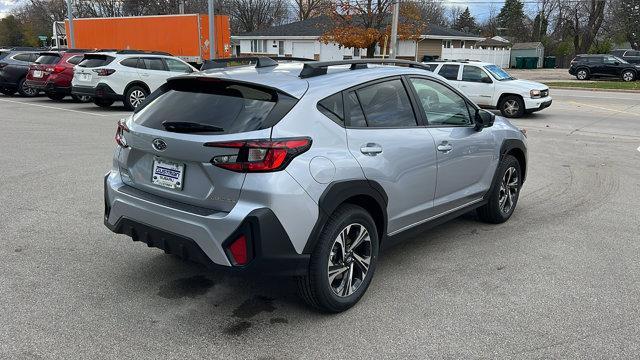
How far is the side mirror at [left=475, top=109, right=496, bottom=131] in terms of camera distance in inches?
195

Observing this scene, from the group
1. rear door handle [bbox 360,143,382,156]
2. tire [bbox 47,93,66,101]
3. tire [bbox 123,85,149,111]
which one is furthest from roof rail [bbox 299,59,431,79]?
tire [bbox 47,93,66,101]

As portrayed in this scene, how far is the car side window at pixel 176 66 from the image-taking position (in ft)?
53.5

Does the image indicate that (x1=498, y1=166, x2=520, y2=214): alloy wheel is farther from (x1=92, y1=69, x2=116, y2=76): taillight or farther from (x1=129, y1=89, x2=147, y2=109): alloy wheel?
(x1=92, y1=69, x2=116, y2=76): taillight

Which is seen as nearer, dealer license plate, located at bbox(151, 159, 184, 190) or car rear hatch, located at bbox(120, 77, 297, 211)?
car rear hatch, located at bbox(120, 77, 297, 211)

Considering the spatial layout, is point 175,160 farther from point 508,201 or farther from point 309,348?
point 508,201

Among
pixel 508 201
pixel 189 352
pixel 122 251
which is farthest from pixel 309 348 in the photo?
pixel 508 201

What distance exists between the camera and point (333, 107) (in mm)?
3625

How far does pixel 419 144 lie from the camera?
4.18 metres

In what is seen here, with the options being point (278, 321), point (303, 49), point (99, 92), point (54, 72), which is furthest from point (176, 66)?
point (303, 49)

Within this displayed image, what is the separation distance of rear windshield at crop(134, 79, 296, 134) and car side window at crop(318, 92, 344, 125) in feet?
0.83

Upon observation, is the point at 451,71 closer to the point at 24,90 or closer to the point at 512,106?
the point at 512,106

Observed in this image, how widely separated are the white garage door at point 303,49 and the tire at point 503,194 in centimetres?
4445

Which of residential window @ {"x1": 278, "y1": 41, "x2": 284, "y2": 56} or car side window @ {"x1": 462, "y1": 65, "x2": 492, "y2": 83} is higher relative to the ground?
residential window @ {"x1": 278, "y1": 41, "x2": 284, "y2": 56}

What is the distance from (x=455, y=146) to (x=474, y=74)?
12510 millimetres
